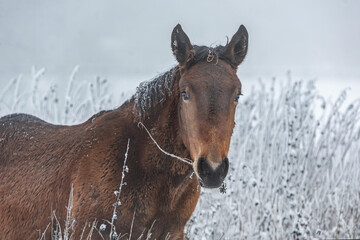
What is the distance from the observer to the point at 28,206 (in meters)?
3.65

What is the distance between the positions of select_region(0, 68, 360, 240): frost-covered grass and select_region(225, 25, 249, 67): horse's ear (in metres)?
1.84

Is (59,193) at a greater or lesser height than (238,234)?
greater

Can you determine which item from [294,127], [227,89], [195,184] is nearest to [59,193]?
[195,184]

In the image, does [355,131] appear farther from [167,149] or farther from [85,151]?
[85,151]

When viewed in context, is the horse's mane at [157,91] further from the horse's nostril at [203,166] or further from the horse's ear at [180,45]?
the horse's nostril at [203,166]

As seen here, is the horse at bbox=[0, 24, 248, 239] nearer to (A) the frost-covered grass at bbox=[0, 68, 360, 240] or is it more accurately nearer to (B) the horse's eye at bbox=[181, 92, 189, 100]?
(B) the horse's eye at bbox=[181, 92, 189, 100]

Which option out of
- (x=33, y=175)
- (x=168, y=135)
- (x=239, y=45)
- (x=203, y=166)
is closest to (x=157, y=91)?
(x=168, y=135)

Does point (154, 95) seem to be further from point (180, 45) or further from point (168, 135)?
point (180, 45)

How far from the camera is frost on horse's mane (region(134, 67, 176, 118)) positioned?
11.6ft

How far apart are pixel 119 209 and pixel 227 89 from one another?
3.80ft

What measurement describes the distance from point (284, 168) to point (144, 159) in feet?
9.17

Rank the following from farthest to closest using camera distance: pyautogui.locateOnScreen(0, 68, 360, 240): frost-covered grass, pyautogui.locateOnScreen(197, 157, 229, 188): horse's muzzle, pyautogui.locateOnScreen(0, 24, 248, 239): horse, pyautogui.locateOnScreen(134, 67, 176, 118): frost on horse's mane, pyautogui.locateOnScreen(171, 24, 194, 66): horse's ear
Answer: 1. pyautogui.locateOnScreen(0, 68, 360, 240): frost-covered grass
2. pyautogui.locateOnScreen(134, 67, 176, 118): frost on horse's mane
3. pyautogui.locateOnScreen(171, 24, 194, 66): horse's ear
4. pyautogui.locateOnScreen(0, 24, 248, 239): horse
5. pyautogui.locateOnScreen(197, 157, 229, 188): horse's muzzle

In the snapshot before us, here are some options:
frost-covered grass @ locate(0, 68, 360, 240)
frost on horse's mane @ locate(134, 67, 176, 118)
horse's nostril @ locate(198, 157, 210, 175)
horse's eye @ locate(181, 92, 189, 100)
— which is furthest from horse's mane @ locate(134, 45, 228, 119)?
frost-covered grass @ locate(0, 68, 360, 240)

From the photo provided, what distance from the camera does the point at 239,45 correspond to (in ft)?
11.8
